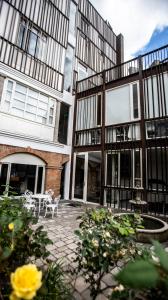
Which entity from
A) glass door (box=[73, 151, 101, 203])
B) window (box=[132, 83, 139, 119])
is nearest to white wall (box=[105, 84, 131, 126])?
window (box=[132, 83, 139, 119])

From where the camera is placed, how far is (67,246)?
366cm

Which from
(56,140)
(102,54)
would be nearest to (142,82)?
(56,140)

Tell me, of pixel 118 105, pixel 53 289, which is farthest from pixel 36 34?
pixel 53 289

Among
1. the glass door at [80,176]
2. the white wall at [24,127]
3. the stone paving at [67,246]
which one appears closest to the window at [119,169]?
the glass door at [80,176]

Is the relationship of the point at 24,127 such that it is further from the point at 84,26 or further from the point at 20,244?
the point at 84,26

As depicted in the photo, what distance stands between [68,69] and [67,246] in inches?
406

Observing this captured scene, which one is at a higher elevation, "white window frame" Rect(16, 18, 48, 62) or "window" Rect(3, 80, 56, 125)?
"white window frame" Rect(16, 18, 48, 62)

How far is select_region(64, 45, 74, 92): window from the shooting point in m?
10.5

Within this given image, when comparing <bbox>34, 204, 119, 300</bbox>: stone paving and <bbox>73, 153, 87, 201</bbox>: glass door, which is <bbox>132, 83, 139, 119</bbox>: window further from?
<bbox>34, 204, 119, 300</bbox>: stone paving

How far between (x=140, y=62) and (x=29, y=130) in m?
6.31

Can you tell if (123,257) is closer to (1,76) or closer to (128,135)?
(128,135)

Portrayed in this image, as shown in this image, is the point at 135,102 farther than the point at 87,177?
No

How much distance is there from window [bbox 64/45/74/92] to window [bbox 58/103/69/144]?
4.22ft

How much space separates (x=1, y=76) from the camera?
738 centimetres
